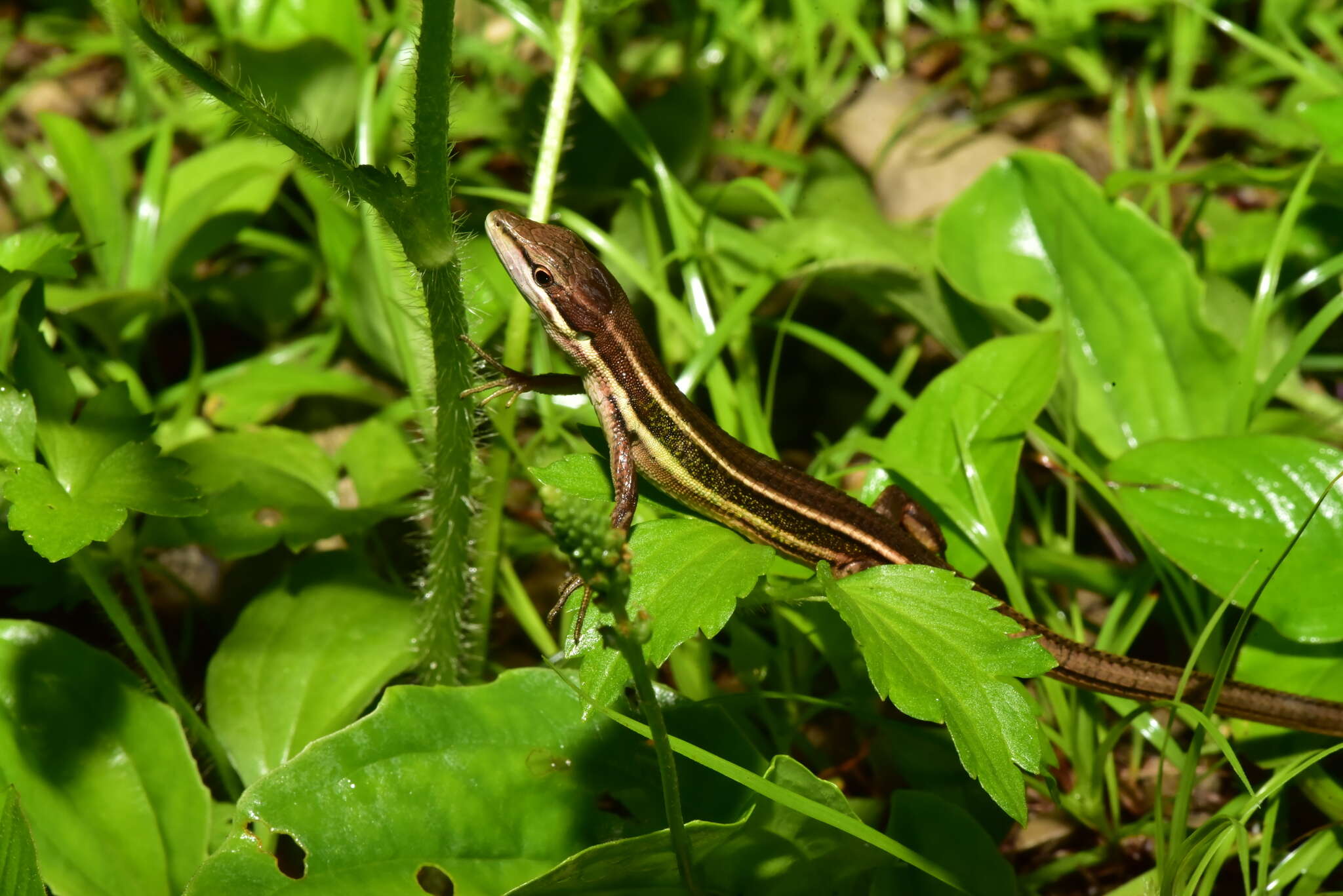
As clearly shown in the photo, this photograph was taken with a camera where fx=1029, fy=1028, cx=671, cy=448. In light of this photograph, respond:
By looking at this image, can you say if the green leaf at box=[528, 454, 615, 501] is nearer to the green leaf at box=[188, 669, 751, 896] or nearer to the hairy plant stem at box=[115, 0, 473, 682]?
the hairy plant stem at box=[115, 0, 473, 682]

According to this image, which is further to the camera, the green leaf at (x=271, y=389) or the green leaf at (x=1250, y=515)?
the green leaf at (x=271, y=389)

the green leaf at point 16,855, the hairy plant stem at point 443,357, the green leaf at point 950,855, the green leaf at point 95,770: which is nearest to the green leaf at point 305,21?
the hairy plant stem at point 443,357

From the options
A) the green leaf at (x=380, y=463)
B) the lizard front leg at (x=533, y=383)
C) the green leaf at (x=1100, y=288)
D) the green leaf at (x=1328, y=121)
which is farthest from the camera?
the green leaf at (x=1100, y=288)

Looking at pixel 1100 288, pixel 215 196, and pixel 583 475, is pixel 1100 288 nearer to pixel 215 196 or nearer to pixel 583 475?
pixel 583 475

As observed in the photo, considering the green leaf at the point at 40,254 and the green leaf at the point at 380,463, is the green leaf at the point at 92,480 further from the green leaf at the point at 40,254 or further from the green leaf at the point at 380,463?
the green leaf at the point at 380,463

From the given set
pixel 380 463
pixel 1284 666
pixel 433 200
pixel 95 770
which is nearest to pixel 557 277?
pixel 433 200

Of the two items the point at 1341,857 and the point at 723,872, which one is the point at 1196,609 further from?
the point at 723,872

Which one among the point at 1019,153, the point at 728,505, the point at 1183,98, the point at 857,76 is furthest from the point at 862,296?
the point at 1183,98
